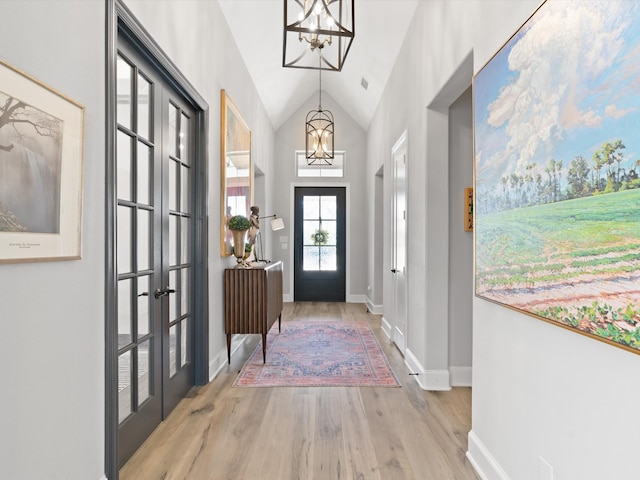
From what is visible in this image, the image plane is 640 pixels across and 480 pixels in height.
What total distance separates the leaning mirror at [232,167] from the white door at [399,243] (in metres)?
1.66

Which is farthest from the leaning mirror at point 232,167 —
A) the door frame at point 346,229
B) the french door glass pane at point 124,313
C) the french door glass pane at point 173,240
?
the door frame at point 346,229

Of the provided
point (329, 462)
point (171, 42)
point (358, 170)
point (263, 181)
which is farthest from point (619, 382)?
point (358, 170)

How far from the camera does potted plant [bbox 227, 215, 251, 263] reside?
3.71m

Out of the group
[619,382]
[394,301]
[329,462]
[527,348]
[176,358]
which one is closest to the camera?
[619,382]


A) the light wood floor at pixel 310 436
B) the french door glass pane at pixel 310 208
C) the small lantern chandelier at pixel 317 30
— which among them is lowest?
the light wood floor at pixel 310 436

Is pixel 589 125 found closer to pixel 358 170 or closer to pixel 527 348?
pixel 527 348

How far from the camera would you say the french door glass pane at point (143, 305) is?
89.7 inches

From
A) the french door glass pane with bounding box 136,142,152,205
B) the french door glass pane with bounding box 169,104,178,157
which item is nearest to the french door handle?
the french door glass pane with bounding box 136,142,152,205

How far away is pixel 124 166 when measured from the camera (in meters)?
2.13

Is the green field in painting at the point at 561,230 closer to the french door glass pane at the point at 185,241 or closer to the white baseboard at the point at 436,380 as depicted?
the white baseboard at the point at 436,380

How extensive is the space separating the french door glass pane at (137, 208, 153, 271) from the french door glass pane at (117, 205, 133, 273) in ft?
0.35

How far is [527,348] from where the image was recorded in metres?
1.60

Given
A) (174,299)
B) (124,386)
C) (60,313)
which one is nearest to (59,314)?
(60,313)

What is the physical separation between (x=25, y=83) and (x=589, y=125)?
5.64 ft
